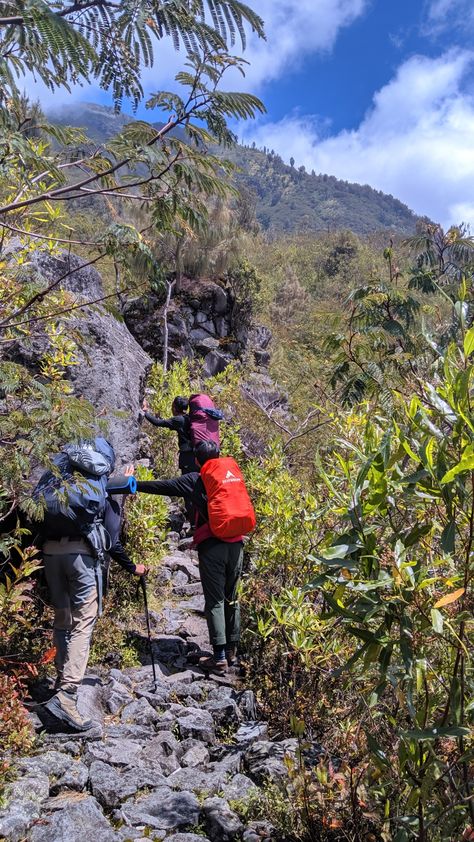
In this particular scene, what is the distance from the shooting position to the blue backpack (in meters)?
3.65

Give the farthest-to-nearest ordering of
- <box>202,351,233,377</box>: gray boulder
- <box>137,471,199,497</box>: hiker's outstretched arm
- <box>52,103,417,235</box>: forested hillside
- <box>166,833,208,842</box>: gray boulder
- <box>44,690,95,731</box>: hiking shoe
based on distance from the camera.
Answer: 1. <box>52,103,417,235</box>: forested hillside
2. <box>202,351,233,377</box>: gray boulder
3. <box>137,471,199,497</box>: hiker's outstretched arm
4. <box>44,690,95,731</box>: hiking shoe
5. <box>166,833,208,842</box>: gray boulder

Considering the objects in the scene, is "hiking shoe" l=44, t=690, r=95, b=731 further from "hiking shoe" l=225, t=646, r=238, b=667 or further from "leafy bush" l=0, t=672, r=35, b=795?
"hiking shoe" l=225, t=646, r=238, b=667

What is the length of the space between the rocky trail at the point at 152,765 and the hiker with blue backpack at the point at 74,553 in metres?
0.30

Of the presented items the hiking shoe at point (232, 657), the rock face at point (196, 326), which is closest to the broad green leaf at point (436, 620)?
the hiking shoe at point (232, 657)

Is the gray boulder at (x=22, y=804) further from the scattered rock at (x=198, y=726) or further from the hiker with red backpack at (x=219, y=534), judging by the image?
the hiker with red backpack at (x=219, y=534)

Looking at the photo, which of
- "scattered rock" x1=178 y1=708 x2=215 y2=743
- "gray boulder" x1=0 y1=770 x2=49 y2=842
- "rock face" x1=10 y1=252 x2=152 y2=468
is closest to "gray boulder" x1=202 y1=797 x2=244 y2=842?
"gray boulder" x1=0 y1=770 x2=49 y2=842

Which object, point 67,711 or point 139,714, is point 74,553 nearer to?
point 67,711

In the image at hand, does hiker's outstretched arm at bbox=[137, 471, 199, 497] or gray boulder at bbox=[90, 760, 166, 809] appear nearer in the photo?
gray boulder at bbox=[90, 760, 166, 809]

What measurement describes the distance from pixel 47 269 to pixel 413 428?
14.7ft

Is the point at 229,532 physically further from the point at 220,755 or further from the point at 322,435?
the point at 322,435

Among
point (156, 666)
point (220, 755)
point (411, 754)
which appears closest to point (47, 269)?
point (156, 666)

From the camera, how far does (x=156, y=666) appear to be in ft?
15.0

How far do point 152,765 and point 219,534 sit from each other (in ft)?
5.39

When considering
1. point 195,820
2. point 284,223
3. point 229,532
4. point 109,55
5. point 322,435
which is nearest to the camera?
point 109,55
